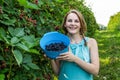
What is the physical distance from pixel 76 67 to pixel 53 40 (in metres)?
0.40

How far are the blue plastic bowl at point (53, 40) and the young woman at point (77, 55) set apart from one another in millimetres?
244

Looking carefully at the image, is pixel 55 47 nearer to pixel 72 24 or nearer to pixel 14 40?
pixel 72 24

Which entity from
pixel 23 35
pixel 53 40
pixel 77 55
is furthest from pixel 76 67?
pixel 23 35

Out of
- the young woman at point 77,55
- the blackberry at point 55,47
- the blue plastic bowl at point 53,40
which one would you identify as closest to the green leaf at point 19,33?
the blue plastic bowl at point 53,40

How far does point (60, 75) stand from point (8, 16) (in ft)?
3.77

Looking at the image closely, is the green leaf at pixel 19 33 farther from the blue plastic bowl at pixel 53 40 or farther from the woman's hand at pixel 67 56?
the woman's hand at pixel 67 56

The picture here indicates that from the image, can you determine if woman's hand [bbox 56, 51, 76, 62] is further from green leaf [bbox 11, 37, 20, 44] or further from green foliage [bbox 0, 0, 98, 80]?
green leaf [bbox 11, 37, 20, 44]

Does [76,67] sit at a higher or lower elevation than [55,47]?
lower

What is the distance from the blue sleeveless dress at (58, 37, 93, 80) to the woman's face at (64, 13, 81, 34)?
149 mm

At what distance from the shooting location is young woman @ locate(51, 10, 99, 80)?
3.73m

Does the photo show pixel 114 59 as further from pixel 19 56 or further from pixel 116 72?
pixel 19 56

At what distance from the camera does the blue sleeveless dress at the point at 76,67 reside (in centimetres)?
374

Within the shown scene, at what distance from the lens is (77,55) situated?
3.75 meters

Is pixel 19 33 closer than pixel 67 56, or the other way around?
pixel 19 33
